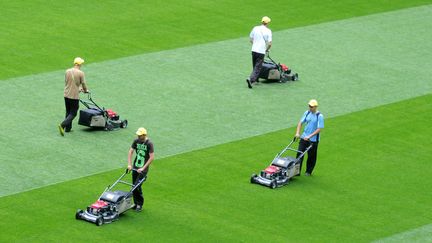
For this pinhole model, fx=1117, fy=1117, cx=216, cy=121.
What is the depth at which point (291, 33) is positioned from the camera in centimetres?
4034

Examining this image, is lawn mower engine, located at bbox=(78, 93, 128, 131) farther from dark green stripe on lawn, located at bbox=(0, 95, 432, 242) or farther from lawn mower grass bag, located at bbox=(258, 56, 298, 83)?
lawn mower grass bag, located at bbox=(258, 56, 298, 83)

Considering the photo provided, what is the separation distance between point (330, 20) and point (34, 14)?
1114 cm

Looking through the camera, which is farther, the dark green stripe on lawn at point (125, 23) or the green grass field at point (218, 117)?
the dark green stripe on lawn at point (125, 23)

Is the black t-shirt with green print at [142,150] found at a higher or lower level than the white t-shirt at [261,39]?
lower

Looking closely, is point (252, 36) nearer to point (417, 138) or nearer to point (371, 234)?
point (417, 138)

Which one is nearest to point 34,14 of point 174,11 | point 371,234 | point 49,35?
point 49,35

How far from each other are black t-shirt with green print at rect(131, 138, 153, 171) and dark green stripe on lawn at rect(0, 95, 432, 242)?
101cm

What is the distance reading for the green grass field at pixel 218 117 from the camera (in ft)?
78.2

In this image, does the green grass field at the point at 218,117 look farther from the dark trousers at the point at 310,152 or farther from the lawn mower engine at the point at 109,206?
the dark trousers at the point at 310,152

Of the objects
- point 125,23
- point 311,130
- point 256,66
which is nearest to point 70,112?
point 311,130

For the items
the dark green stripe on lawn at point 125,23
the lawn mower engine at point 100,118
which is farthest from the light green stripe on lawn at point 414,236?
the dark green stripe on lawn at point 125,23

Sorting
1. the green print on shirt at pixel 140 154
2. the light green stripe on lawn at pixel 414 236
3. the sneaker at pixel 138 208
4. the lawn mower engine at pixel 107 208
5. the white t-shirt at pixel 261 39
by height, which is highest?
the white t-shirt at pixel 261 39

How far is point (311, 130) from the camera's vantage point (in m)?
26.6

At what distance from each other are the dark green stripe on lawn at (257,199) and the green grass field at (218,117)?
50 millimetres
